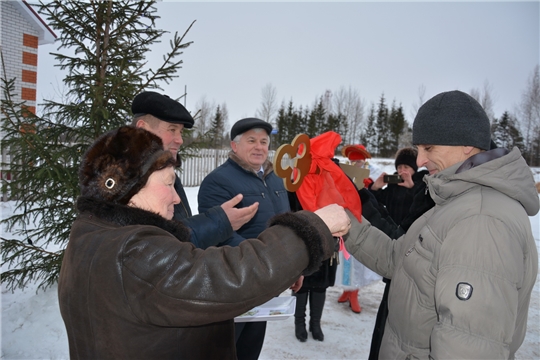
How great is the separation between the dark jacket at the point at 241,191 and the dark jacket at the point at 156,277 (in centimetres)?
153

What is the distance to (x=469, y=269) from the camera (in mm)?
1163

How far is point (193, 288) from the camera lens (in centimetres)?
103

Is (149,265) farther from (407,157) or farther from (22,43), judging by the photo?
(22,43)

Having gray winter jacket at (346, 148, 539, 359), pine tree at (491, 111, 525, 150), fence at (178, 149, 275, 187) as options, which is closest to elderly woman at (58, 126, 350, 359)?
gray winter jacket at (346, 148, 539, 359)

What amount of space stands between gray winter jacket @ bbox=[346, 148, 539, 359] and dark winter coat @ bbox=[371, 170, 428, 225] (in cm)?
277

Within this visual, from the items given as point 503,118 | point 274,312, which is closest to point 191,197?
point 274,312

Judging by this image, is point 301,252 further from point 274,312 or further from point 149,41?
point 149,41

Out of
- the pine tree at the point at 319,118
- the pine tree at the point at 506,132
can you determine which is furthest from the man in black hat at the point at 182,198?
the pine tree at the point at 319,118

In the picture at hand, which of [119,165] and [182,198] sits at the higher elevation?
[119,165]

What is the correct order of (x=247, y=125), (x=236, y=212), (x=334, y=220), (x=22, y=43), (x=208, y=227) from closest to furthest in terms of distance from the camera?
1. (x=334, y=220)
2. (x=208, y=227)
3. (x=236, y=212)
4. (x=247, y=125)
5. (x=22, y=43)

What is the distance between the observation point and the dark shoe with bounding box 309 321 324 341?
12.4ft

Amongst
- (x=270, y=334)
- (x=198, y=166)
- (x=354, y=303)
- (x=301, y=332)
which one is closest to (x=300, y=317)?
(x=301, y=332)

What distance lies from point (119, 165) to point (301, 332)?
10.6ft

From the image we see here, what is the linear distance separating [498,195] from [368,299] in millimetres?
3997
